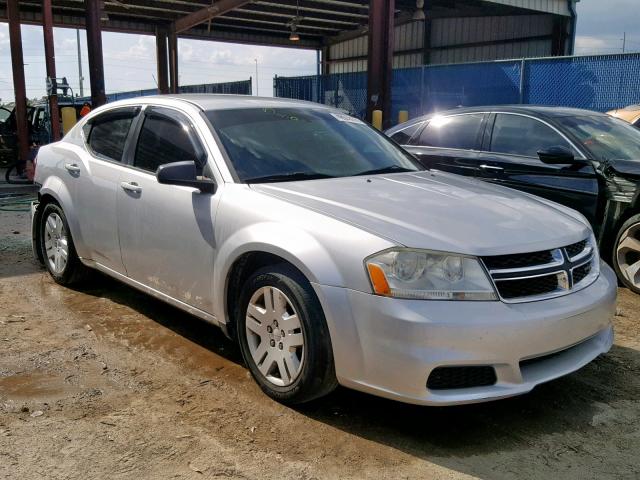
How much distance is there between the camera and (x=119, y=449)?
2.83m

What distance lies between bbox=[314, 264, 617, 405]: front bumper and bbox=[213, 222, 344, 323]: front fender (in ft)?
0.28

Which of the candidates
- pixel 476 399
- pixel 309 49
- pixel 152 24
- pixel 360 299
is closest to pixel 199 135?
pixel 360 299

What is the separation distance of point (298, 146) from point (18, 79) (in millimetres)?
12542

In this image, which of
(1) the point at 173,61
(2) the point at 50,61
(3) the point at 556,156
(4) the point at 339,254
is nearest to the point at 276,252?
(4) the point at 339,254

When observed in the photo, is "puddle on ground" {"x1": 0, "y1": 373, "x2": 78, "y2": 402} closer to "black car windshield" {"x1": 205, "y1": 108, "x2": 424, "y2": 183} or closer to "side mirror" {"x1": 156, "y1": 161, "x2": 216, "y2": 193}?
"side mirror" {"x1": 156, "y1": 161, "x2": 216, "y2": 193}

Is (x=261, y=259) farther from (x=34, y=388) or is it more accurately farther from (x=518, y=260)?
(x=34, y=388)

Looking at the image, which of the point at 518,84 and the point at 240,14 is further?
the point at 240,14

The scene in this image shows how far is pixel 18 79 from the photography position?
46.4ft

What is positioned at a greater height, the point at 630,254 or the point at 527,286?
the point at 527,286

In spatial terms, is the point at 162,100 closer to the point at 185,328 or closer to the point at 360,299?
the point at 185,328

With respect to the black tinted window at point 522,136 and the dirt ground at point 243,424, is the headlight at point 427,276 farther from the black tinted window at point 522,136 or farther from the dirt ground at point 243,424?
the black tinted window at point 522,136

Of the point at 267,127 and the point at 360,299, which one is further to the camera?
the point at 267,127

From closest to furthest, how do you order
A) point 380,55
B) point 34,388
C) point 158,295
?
point 34,388
point 158,295
point 380,55

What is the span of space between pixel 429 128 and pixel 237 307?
393cm
